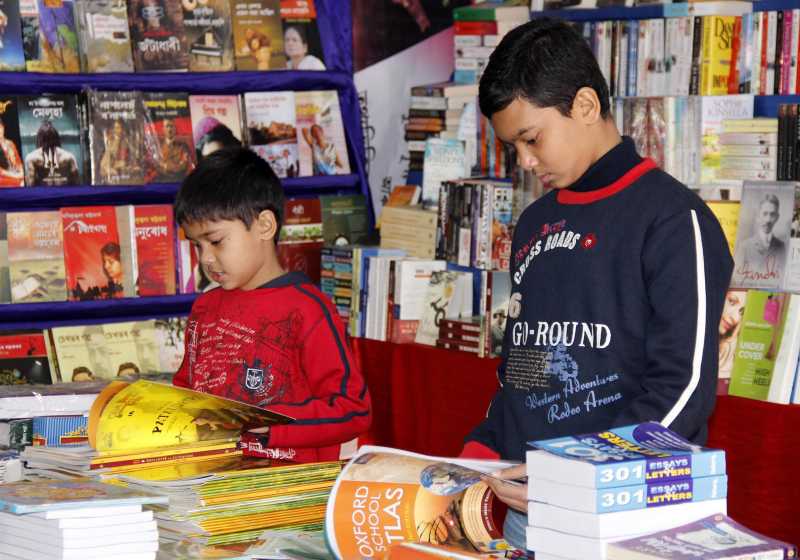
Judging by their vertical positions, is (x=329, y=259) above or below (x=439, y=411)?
above

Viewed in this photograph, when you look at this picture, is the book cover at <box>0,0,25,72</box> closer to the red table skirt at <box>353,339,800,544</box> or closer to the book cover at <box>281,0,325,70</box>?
the book cover at <box>281,0,325,70</box>

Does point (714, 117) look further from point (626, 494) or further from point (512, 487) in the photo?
point (626, 494)

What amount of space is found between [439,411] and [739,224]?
53.2 inches

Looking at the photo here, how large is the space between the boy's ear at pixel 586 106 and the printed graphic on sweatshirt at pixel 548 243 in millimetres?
193

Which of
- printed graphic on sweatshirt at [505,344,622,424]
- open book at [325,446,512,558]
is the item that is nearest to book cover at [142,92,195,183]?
printed graphic on sweatshirt at [505,344,622,424]

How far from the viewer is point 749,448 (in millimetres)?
3674

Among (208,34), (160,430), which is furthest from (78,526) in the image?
(208,34)

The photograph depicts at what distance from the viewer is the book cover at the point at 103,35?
15.4 feet

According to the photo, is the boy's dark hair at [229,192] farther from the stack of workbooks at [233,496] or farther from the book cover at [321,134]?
the book cover at [321,134]

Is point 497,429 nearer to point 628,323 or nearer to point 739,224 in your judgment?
point 628,323

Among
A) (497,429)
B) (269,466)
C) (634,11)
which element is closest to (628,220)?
(497,429)

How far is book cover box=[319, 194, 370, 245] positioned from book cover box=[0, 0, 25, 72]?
1.38m

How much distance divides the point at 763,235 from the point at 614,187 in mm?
2071

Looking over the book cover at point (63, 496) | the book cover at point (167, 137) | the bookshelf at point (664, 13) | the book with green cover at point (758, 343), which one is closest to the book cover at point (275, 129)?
the book cover at point (167, 137)
